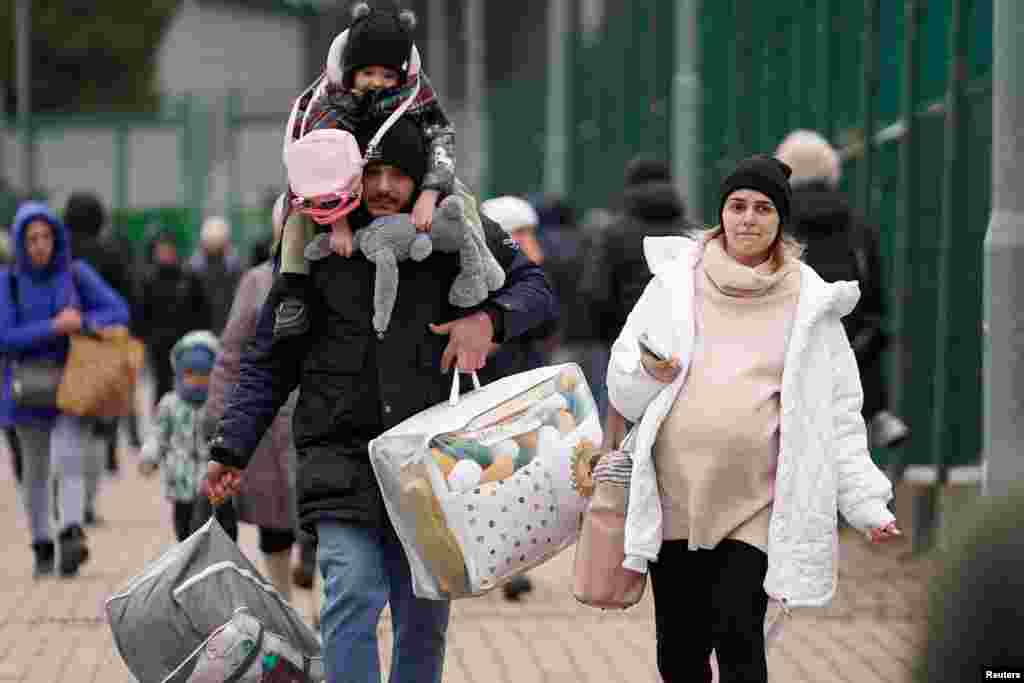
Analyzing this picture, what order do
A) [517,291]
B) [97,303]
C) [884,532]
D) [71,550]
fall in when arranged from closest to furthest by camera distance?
[884,532]
[517,291]
[71,550]
[97,303]

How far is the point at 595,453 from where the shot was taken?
5652mm

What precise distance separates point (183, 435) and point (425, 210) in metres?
3.81

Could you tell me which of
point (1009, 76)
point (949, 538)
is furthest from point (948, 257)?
point (949, 538)

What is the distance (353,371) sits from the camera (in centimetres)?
547

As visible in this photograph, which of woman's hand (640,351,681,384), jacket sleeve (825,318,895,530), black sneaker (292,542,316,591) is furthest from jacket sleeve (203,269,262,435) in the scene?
jacket sleeve (825,318,895,530)

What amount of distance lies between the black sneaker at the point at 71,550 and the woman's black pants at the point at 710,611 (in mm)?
5877

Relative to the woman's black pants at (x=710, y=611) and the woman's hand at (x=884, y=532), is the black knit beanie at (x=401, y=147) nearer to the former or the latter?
the woman's black pants at (x=710, y=611)

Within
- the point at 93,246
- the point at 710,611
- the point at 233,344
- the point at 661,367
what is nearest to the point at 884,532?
the point at 710,611

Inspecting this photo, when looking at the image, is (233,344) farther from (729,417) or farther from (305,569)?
(729,417)

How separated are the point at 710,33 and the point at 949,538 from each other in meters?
19.8

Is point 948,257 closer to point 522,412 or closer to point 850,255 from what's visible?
point 850,255

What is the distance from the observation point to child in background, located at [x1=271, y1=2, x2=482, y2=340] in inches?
Answer: 214

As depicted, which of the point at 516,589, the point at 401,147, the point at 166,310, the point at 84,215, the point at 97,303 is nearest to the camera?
the point at 401,147

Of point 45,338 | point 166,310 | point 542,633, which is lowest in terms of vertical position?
point 542,633
